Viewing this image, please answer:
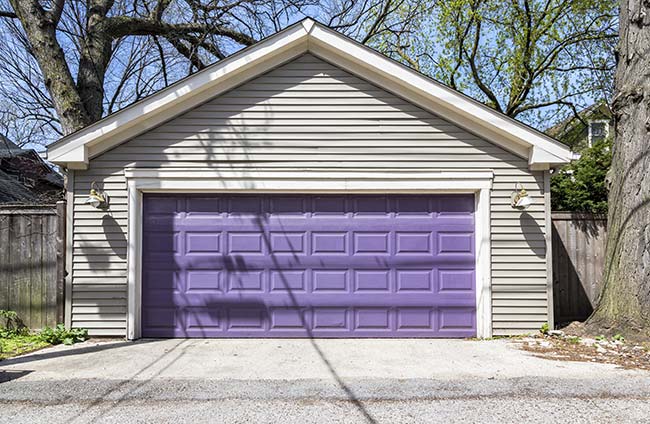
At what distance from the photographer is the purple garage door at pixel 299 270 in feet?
23.2

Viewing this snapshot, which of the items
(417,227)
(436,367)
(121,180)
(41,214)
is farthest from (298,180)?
(41,214)

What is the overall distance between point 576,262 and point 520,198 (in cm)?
186

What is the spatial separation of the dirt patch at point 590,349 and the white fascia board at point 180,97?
506cm

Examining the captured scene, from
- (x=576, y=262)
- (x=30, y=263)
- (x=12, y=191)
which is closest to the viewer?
(x=30, y=263)

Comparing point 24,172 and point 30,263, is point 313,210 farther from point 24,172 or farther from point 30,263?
point 24,172

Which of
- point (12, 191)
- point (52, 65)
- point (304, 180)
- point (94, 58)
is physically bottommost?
point (304, 180)

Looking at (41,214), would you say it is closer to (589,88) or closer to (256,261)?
(256,261)

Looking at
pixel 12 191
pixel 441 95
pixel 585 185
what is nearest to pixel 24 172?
pixel 12 191

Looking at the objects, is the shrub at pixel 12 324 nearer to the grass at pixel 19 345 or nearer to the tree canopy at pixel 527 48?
the grass at pixel 19 345

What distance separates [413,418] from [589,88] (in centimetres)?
1393

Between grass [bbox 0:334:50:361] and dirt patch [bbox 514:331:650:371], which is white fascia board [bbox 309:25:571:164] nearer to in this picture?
dirt patch [bbox 514:331:650:371]

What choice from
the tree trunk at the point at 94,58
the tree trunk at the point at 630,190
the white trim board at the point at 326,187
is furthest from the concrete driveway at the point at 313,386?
the tree trunk at the point at 94,58

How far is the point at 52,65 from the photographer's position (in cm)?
1020

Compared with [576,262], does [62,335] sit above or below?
below
